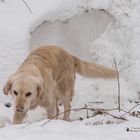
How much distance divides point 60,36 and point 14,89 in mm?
2728

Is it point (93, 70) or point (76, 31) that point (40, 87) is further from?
point (76, 31)

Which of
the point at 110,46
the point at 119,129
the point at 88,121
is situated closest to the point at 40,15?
the point at 110,46

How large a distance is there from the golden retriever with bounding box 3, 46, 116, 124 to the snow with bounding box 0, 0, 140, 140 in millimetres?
546

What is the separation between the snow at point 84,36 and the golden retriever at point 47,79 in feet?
1.79

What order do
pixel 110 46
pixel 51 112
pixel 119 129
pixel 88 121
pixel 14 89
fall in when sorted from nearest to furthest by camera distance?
pixel 119 129
pixel 88 121
pixel 14 89
pixel 51 112
pixel 110 46

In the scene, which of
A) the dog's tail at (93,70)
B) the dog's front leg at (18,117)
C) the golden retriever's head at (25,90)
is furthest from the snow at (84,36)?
the golden retriever's head at (25,90)

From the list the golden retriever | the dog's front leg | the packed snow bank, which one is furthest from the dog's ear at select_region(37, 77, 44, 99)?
the packed snow bank

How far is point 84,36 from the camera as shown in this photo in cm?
846

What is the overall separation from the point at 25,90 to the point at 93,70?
1538 mm

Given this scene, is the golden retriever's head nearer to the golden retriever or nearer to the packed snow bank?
the golden retriever

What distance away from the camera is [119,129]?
4.57m

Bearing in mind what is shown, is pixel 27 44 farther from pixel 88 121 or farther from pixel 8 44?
pixel 88 121

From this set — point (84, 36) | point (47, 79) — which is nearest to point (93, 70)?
point (47, 79)

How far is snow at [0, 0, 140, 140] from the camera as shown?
780cm
